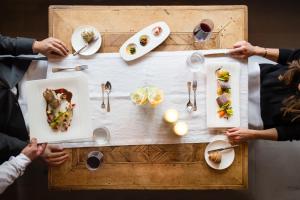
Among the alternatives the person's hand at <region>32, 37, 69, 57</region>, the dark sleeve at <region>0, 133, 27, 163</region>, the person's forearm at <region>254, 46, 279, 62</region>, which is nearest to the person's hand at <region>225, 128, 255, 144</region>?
the person's forearm at <region>254, 46, 279, 62</region>

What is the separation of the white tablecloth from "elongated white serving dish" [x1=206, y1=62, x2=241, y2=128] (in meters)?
0.02

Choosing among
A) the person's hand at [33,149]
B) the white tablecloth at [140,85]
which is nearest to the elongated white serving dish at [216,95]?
the white tablecloth at [140,85]

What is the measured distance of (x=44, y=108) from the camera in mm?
1610

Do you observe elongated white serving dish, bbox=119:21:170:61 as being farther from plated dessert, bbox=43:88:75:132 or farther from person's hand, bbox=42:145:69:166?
person's hand, bbox=42:145:69:166

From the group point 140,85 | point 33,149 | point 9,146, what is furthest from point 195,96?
point 9,146

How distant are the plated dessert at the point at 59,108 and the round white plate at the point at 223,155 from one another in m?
0.60

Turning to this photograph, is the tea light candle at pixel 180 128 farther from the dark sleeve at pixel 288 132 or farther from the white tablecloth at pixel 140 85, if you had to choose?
the dark sleeve at pixel 288 132

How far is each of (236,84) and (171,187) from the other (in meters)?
0.52

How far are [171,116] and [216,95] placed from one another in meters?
0.22

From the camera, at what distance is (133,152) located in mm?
1604

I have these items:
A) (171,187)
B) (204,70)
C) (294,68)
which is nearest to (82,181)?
(171,187)

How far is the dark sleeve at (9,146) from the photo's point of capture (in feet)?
5.30

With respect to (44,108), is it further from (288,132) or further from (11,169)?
(288,132)

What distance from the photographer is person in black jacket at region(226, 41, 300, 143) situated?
161 cm
